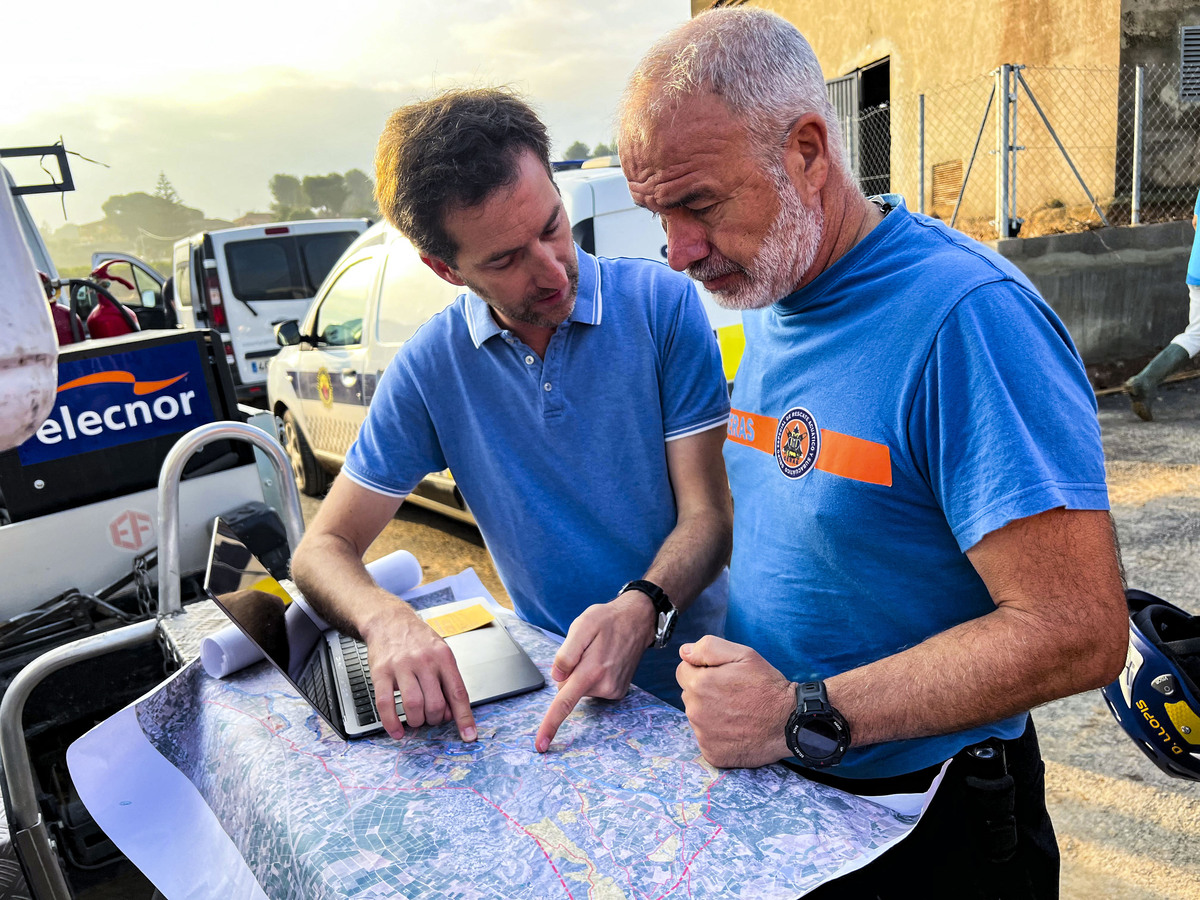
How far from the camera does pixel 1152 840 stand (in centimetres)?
231

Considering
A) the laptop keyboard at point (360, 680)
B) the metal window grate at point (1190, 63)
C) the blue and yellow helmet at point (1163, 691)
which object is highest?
the metal window grate at point (1190, 63)

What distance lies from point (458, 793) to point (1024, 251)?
7.34 metres

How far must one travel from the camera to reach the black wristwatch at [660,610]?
1.48m

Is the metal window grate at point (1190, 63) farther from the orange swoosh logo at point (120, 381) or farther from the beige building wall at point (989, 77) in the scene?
the orange swoosh logo at point (120, 381)

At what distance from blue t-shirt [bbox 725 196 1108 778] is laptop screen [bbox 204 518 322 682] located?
0.82m

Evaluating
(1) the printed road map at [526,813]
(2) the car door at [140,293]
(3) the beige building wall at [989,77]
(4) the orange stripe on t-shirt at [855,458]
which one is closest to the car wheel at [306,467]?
(2) the car door at [140,293]

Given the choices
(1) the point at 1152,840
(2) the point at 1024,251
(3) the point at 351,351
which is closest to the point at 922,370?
(1) the point at 1152,840

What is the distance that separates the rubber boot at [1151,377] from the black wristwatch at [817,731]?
238 inches

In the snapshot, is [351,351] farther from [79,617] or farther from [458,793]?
[458,793]

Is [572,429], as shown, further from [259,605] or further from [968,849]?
[968,849]

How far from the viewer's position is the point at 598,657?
4.36 ft

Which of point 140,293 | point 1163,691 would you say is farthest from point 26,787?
point 140,293

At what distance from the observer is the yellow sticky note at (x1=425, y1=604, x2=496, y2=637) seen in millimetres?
1646

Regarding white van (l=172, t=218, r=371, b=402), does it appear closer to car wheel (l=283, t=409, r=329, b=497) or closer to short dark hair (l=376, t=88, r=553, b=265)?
car wheel (l=283, t=409, r=329, b=497)
